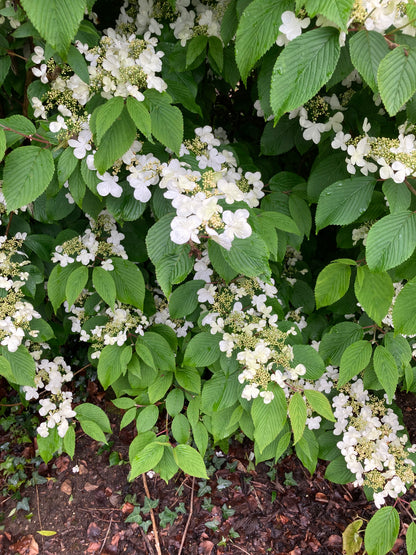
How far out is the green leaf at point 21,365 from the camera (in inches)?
57.1

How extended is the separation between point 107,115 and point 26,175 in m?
0.28

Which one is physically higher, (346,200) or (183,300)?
(346,200)

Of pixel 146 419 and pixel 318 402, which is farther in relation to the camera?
pixel 146 419

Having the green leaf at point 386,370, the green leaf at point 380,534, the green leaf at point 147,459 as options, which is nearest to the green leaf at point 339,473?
the green leaf at point 380,534

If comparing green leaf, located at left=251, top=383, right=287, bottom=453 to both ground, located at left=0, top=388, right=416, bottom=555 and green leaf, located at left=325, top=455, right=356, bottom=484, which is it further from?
ground, located at left=0, top=388, right=416, bottom=555

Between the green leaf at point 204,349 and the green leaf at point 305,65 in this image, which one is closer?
the green leaf at point 305,65

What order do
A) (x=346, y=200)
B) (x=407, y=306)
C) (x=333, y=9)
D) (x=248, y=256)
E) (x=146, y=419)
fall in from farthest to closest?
(x=146, y=419) < (x=346, y=200) < (x=407, y=306) < (x=248, y=256) < (x=333, y=9)

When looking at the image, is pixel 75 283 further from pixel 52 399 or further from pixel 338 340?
pixel 338 340

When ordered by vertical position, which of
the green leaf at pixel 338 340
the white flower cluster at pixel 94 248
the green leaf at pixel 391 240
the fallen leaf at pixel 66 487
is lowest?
the fallen leaf at pixel 66 487

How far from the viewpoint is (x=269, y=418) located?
1.30 m

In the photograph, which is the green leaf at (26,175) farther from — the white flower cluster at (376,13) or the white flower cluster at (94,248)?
the white flower cluster at (376,13)

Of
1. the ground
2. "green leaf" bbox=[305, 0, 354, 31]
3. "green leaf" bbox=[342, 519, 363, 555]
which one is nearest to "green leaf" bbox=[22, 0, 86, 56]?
"green leaf" bbox=[305, 0, 354, 31]

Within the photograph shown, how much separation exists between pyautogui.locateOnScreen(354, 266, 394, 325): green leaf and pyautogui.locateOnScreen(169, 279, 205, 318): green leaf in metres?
0.59

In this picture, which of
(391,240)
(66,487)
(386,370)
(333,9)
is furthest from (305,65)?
(66,487)
